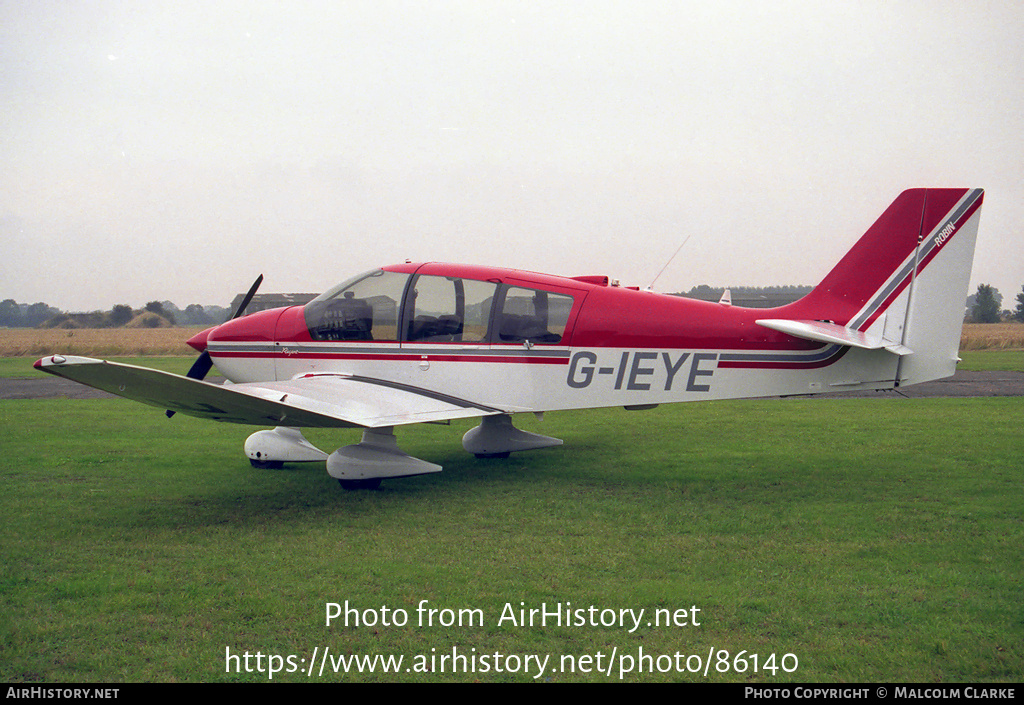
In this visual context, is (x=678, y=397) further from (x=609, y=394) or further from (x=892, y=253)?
(x=892, y=253)

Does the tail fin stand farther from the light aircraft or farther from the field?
the field

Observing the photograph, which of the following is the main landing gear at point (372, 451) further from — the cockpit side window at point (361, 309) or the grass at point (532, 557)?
the cockpit side window at point (361, 309)

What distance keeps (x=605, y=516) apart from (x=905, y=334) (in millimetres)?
3504

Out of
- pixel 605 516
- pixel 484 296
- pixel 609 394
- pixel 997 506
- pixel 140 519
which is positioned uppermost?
pixel 484 296

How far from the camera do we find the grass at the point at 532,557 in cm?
387

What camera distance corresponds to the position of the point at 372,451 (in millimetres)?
7602

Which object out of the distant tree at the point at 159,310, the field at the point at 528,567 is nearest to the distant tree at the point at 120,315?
the distant tree at the point at 159,310

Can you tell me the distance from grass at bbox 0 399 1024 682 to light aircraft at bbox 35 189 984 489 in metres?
0.87

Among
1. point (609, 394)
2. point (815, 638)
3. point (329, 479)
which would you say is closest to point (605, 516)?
point (609, 394)

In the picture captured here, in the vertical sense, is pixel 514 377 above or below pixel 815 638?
above

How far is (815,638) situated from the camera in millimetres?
3910

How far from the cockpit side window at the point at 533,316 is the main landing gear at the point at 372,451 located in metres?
1.66

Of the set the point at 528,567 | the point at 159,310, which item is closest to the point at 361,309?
the point at 528,567
